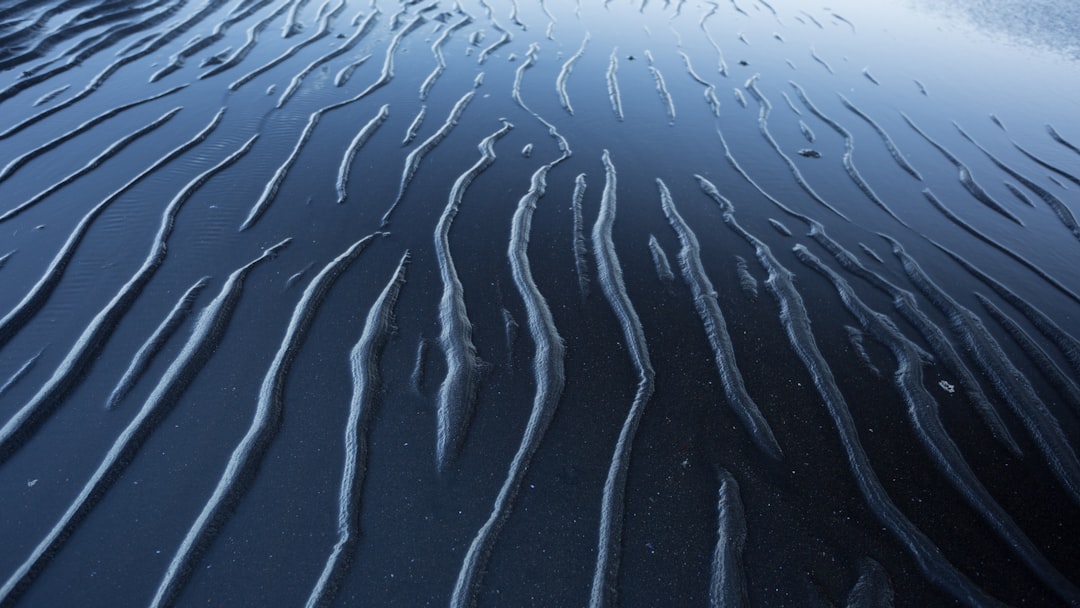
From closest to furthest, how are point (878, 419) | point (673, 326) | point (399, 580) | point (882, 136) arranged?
→ point (399, 580)
point (878, 419)
point (673, 326)
point (882, 136)

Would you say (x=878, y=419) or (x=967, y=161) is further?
(x=967, y=161)

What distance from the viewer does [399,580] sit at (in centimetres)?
204

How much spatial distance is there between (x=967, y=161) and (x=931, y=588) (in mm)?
4963

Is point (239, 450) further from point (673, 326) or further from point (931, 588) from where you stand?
point (931, 588)

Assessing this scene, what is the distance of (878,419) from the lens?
2.76m

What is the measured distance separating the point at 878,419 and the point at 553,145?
11.8 ft

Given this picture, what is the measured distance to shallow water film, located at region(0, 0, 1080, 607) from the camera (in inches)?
84.1

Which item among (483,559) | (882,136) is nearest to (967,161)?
(882,136)

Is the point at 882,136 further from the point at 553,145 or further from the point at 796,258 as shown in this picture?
the point at 553,145

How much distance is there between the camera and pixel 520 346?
3.04 m

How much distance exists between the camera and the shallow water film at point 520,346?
2.14 meters

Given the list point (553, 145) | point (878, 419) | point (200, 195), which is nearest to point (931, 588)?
point (878, 419)

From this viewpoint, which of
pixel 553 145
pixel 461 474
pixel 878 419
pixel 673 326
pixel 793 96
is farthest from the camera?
pixel 793 96

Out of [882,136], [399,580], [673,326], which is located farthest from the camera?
[882,136]
